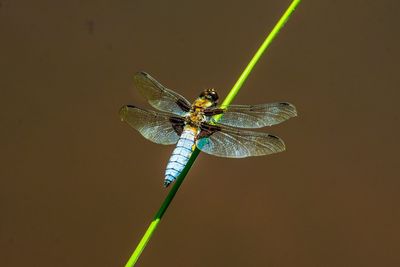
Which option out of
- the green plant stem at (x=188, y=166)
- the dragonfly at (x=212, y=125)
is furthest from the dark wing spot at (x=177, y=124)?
the green plant stem at (x=188, y=166)

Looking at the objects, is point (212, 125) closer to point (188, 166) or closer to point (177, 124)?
point (177, 124)

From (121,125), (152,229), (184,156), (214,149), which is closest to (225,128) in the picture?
(214,149)

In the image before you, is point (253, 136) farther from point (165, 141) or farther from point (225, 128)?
point (165, 141)

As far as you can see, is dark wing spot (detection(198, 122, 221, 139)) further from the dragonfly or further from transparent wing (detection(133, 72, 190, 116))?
transparent wing (detection(133, 72, 190, 116))

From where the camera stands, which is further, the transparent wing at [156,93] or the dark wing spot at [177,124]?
the transparent wing at [156,93]

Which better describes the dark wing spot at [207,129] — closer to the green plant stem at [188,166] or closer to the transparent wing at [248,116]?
the transparent wing at [248,116]
